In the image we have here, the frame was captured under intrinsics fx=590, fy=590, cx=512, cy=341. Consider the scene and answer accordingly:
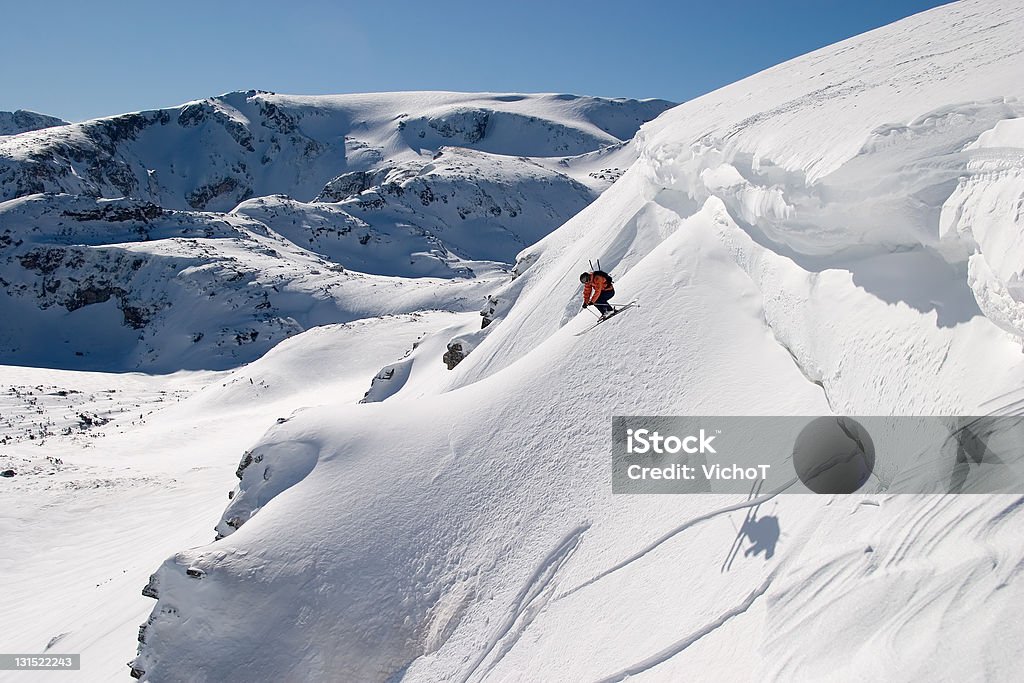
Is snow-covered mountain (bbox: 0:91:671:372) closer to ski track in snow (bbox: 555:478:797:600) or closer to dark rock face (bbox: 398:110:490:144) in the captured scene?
dark rock face (bbox: 398:110:490:144)

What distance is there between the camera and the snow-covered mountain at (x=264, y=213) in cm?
4053

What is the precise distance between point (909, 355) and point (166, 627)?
8703 mm

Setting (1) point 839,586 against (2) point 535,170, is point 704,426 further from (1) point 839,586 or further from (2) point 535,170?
(2) point 535,170

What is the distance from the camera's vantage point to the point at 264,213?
5803 cm

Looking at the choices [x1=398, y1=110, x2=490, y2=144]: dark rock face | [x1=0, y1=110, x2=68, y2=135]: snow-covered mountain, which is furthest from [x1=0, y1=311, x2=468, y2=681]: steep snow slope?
[x1=0, y1=110, x2=68, y2=135]: snow-covered mountain

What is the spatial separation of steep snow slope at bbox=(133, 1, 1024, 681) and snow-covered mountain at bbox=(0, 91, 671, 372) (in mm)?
29137

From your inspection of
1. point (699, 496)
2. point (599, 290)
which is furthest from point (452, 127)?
point (699, 496)

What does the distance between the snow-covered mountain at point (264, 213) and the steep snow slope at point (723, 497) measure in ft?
95.6

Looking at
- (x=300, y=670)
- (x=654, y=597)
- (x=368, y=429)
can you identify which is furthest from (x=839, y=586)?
(x=368, y=429)

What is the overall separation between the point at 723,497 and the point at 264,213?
2363 inches

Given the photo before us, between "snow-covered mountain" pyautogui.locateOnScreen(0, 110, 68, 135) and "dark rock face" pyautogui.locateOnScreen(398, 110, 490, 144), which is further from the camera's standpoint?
"snow-covered mountain" pyautogui.locateOnScreen(0, 110, 68, 135)

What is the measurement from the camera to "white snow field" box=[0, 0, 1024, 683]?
428cm

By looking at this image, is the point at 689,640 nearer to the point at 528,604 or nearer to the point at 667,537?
the point at 667,537

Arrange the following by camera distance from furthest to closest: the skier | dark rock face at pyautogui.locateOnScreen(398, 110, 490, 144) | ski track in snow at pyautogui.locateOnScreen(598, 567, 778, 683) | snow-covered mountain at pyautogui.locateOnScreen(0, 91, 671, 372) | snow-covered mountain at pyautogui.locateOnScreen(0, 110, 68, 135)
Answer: snow-covered mountain at pyautogui.locateOnScreen(0, 110, 68, 135), dark rock face at pyautogui.locateOnScreen(398, 110, 490, 144), snow-covered mountain at pyautogui.locateOnScreen(0, 91, 671, 372), the skier, ski track in snow at pyautogui.locateOnScreen(598, 567, 778, 683)
